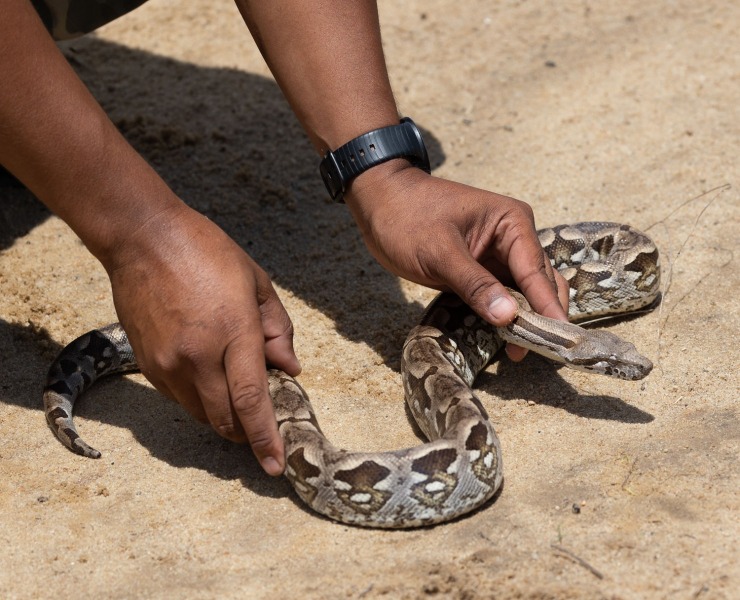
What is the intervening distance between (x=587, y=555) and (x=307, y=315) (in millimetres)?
3368

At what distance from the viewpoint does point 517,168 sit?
926cm

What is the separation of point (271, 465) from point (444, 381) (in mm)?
1284

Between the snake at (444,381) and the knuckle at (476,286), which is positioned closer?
the snake at (444,381)

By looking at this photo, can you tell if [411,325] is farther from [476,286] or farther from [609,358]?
[609,358]

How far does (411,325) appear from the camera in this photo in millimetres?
7430

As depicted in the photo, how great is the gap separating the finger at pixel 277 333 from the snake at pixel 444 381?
34cm

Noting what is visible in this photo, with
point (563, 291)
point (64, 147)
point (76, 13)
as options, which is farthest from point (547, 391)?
point (76, 13)

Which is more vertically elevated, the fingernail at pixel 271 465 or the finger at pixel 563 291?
the fingernail at pixel 271 465

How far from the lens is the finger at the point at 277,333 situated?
5711 millimetres

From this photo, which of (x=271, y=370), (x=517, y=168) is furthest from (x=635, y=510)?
(x=517, y=168)

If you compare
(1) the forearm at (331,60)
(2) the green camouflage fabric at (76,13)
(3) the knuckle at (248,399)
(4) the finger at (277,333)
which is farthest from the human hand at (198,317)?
(2) the green camouflage fabric at (76,13)

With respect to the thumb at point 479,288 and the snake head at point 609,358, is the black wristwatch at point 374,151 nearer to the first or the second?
the thumb at point 479,288

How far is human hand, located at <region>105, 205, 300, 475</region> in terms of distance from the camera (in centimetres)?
524

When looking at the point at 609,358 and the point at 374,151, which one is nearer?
the point at 609,358
